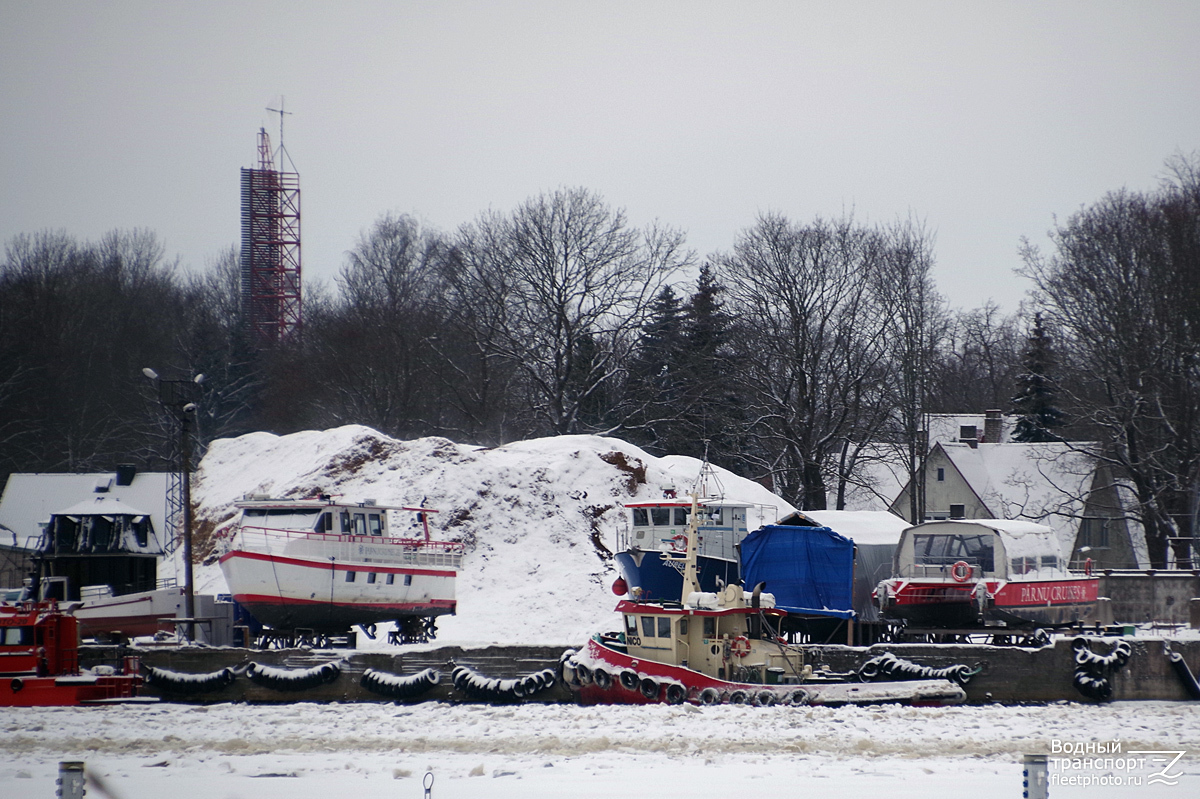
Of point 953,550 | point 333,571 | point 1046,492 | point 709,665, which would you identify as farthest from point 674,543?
point 1046,492

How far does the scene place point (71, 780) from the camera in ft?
30.8

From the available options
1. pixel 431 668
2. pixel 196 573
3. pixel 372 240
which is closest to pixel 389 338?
pixel 372 240

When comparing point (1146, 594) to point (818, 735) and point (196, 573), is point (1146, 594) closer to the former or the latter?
point (818, 735)

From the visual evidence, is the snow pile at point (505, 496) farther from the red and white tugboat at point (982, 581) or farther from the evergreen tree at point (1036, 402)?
the evergreen tree at point (1036, 402)

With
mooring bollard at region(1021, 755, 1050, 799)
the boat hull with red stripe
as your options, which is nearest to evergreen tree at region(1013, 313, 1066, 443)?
the boat hull with red stripe

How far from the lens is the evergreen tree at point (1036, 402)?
52.4 m

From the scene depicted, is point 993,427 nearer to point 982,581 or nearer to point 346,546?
point 982,581

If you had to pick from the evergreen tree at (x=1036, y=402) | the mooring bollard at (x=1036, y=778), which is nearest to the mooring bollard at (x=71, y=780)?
the mooring bollard at (x=1036, y=778)

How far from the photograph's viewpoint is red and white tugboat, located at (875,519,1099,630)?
25344 mm

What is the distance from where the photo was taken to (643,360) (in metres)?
53.1

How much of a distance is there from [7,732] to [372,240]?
59100mm

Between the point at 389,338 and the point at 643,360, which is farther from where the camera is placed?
the point at 389,338
